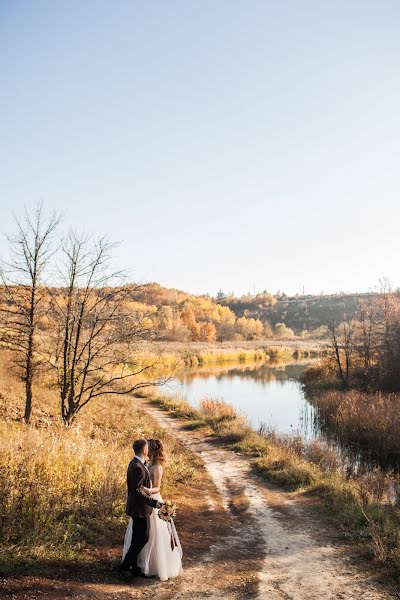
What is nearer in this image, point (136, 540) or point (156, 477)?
point (136, 540)

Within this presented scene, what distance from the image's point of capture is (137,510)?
648 cm

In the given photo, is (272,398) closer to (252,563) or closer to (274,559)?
(274,559)

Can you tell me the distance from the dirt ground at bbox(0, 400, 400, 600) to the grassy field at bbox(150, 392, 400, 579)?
0.43m

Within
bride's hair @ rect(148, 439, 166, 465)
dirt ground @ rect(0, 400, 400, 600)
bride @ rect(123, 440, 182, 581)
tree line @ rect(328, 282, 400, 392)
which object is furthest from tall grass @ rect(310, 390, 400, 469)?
bride's hair @ rect(148, 439, 166, 465)

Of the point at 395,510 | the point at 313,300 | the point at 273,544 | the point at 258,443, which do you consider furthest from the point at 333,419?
the point at 313,300

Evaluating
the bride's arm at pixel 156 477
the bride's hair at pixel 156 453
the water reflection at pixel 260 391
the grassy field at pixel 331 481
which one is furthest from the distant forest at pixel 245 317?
the bride's arm at pixel 156 477

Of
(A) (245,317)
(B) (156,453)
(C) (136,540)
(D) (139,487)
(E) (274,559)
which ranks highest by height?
(A) (245,317)

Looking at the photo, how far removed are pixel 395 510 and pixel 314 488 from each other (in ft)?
7.13

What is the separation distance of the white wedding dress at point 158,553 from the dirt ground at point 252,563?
0.13 meters

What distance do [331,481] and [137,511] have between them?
7.41 m

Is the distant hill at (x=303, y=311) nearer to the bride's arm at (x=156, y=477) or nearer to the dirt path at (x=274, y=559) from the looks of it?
the dirt path at (x=274, y=559)

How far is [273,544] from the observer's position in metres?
8.41

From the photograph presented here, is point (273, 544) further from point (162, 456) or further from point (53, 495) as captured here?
point (53, 495)

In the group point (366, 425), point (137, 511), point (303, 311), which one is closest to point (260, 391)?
point (366, 425)
